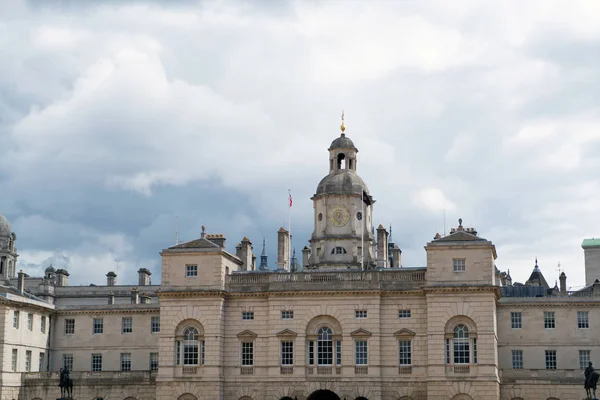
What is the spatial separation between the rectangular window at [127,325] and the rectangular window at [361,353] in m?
17.4

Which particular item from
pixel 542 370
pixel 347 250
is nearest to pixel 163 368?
pixel 347 250

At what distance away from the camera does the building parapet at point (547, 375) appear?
60.0 m

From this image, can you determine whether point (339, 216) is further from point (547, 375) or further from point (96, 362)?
point (96, 362)

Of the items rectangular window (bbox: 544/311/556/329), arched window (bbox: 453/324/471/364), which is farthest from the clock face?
rectangular window (bbox: 544/311/556/329)

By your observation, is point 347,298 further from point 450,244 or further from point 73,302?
point 73,302

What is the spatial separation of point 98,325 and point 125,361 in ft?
10.6

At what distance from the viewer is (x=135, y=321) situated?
68750 mm

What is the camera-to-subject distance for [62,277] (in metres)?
96.1

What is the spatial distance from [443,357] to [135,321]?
2246cm

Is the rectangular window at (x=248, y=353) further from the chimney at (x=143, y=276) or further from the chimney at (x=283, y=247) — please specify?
the chimney at (x=143, y=276)

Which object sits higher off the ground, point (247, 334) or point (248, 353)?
point (247, 334)

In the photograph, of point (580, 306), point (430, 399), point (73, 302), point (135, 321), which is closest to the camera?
point (430, 399)

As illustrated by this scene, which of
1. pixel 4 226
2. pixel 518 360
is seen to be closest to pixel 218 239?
pixel 518 360

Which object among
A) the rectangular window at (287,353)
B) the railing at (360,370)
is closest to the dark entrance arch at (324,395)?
the railing at (360,370)
